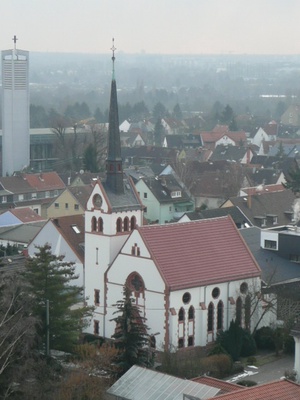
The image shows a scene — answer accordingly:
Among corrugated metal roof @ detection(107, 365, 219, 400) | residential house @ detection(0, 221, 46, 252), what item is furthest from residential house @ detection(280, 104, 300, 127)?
corrugated metal roof @ detection(107, 365, 219, 400)

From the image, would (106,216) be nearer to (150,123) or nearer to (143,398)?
(143,398)

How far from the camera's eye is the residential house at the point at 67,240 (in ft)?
146

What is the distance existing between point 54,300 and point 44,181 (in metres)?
36.0

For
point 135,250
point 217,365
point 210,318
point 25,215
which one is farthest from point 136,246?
point 25,215

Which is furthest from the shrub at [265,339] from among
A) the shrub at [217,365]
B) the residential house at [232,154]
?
the residential house at [232,154]

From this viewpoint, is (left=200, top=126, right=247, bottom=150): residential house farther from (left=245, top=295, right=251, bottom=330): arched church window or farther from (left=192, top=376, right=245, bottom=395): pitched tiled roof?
(left=192, top=376, right=245, bottom=395): pitched tiled roof

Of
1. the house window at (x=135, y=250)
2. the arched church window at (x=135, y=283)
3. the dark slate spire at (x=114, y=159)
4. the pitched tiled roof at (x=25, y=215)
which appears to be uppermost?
the dark slate spire at (x=114, y=159)

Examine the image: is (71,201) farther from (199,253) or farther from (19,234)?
(199,253)

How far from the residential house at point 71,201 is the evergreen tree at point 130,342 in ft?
90.3

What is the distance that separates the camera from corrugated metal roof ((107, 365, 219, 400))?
29.1m

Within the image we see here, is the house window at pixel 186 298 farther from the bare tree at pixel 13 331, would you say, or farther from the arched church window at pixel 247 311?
the bare tree at pixel 13 331

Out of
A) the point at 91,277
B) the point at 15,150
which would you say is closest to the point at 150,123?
the point at 15,150

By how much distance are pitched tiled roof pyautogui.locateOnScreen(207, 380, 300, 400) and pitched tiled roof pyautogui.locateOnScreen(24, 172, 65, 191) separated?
1707 inches

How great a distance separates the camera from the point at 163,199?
65688 mm
